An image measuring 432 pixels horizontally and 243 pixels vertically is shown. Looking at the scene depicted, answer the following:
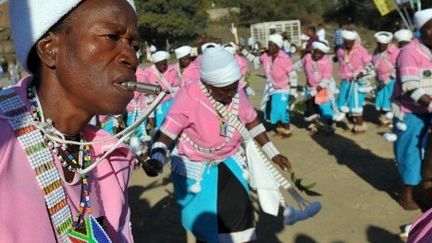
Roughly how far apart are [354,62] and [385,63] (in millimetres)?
718

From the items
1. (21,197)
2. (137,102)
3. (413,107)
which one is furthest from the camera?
(413,107)

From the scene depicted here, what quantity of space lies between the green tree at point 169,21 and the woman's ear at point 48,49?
37.6 m

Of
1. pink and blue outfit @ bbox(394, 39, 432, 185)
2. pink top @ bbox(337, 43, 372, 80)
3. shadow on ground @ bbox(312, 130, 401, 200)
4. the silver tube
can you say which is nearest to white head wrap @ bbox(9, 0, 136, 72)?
the silver tube

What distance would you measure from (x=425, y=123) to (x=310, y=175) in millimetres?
2435

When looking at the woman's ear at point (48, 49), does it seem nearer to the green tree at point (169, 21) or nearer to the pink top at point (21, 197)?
the pink top at point (21, 197)

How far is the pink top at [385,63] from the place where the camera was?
10.8 metres

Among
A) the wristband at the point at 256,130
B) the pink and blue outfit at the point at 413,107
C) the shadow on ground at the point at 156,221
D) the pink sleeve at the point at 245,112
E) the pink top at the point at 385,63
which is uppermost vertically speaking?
the pink sleeve at the point at 245,112

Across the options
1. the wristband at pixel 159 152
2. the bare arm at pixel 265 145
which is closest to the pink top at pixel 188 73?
the bare arm at pixel 265 145

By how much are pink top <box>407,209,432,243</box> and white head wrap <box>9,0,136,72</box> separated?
4.18ft

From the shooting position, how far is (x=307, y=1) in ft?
159

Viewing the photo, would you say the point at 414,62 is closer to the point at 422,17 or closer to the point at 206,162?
the point at 422,17

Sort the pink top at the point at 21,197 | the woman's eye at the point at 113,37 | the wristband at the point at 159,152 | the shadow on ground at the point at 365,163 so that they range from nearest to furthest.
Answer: the pink top at the point at 21,197, the woman's eye at the point at 113,37, the wristband at the point at 159,152, the shadow on ground at the point at 365,163

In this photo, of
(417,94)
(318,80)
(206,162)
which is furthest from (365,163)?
(206,162)

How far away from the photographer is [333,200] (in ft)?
22.3
